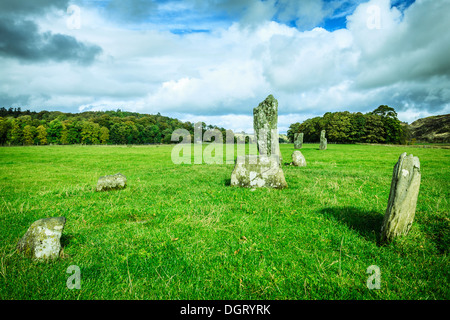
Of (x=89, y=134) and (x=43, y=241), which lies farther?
(x=89, y=134)

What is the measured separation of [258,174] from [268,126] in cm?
757

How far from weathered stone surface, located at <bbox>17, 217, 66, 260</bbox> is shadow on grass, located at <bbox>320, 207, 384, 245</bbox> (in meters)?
6.84

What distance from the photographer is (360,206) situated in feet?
24.3

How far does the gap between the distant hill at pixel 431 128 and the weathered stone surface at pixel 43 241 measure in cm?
14702

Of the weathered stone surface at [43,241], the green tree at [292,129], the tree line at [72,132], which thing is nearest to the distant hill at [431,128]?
the green tree at [292,129]

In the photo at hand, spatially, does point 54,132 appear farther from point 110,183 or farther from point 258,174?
point 258,174

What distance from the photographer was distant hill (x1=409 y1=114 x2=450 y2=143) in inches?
4496

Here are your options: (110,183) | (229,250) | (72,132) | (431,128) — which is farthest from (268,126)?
(431,128)

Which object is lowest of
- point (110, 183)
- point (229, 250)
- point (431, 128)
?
point (229, 250)

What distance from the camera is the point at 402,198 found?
4.64m

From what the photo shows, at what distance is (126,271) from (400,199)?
228 inches

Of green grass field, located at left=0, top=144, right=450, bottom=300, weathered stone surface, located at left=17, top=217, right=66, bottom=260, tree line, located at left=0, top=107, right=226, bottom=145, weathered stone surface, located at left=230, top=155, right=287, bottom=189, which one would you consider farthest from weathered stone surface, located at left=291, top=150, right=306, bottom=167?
tree line, located at left=0, top=107, right=226, bottom=145

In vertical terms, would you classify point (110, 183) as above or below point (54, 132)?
below
